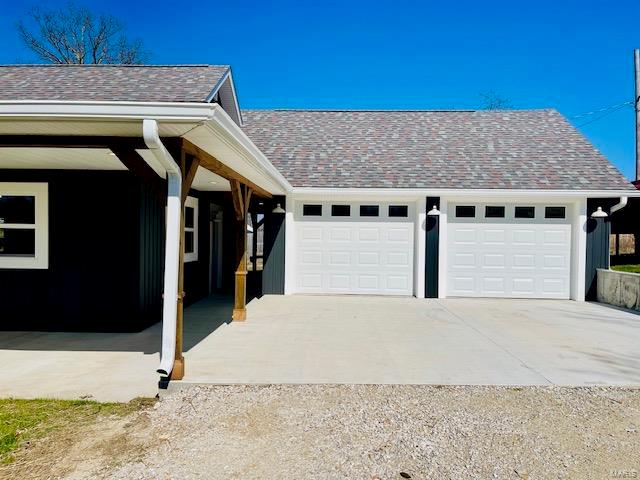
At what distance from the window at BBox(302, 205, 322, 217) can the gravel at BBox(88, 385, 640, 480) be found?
20.7ft

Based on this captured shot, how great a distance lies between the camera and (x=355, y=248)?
9758 mm

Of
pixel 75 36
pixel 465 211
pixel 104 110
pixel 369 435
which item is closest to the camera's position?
pixel 369 435

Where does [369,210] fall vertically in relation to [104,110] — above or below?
below

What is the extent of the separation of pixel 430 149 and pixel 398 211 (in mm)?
2604

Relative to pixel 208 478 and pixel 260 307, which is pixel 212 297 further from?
pixel 208 478

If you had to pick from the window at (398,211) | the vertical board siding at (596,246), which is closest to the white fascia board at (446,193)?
the window at (398,211)

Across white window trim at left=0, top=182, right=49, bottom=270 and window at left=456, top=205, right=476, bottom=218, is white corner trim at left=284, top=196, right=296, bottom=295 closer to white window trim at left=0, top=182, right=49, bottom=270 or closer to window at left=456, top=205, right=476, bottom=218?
window at left=456, top=205, right=476, bottom=218

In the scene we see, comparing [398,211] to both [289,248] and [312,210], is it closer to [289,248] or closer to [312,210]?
[312,210]

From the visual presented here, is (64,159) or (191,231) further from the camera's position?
(191,231)

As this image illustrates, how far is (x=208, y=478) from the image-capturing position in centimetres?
249

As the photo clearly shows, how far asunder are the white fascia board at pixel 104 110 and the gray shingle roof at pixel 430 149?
254 inches

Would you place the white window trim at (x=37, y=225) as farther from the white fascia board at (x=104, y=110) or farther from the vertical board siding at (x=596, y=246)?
the vertical board siding at (x=596, y=246)

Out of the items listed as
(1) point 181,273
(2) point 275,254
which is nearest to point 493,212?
(2) point 275,254

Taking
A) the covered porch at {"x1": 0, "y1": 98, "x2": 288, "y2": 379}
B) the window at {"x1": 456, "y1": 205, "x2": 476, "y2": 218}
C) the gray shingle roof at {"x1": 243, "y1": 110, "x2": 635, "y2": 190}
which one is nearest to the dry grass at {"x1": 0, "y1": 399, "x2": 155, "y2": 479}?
the covered porch at {"x1": 0, "y1": 98, "x2": 288, "y2": 379}
